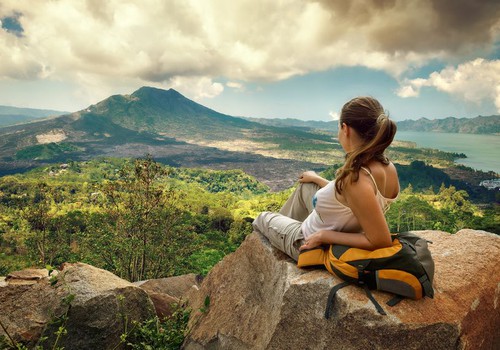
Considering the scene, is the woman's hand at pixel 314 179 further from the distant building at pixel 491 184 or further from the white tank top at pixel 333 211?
the distant building at pixel 491 184

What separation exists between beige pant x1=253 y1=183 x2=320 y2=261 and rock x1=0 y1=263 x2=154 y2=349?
2280 mm

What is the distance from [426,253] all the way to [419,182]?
548 ft

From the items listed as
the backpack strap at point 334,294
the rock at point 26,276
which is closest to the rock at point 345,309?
the backpack strap at point 334,294

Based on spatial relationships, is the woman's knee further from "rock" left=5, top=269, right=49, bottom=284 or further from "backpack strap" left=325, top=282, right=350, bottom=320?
"rock" left=5, top=269, right=49, bottom=284

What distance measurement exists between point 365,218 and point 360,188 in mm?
339

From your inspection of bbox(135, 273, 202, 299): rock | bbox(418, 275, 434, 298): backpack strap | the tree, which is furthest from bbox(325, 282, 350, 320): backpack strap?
the tree

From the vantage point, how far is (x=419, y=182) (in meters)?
153

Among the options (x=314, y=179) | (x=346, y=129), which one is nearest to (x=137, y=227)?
(x=314, y=179)

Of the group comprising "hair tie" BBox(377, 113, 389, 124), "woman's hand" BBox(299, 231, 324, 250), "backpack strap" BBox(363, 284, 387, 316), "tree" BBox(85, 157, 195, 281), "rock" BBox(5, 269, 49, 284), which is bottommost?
"tree" BBox(85, 157, 195, 281)

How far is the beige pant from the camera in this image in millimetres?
4453

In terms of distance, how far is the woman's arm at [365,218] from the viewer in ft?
10.6

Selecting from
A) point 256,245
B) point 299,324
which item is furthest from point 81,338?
point 299,324

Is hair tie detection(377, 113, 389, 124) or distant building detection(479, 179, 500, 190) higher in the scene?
hair tie detection(377, 113, 389, 124)

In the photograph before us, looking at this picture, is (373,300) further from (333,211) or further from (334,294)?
(333,211)
